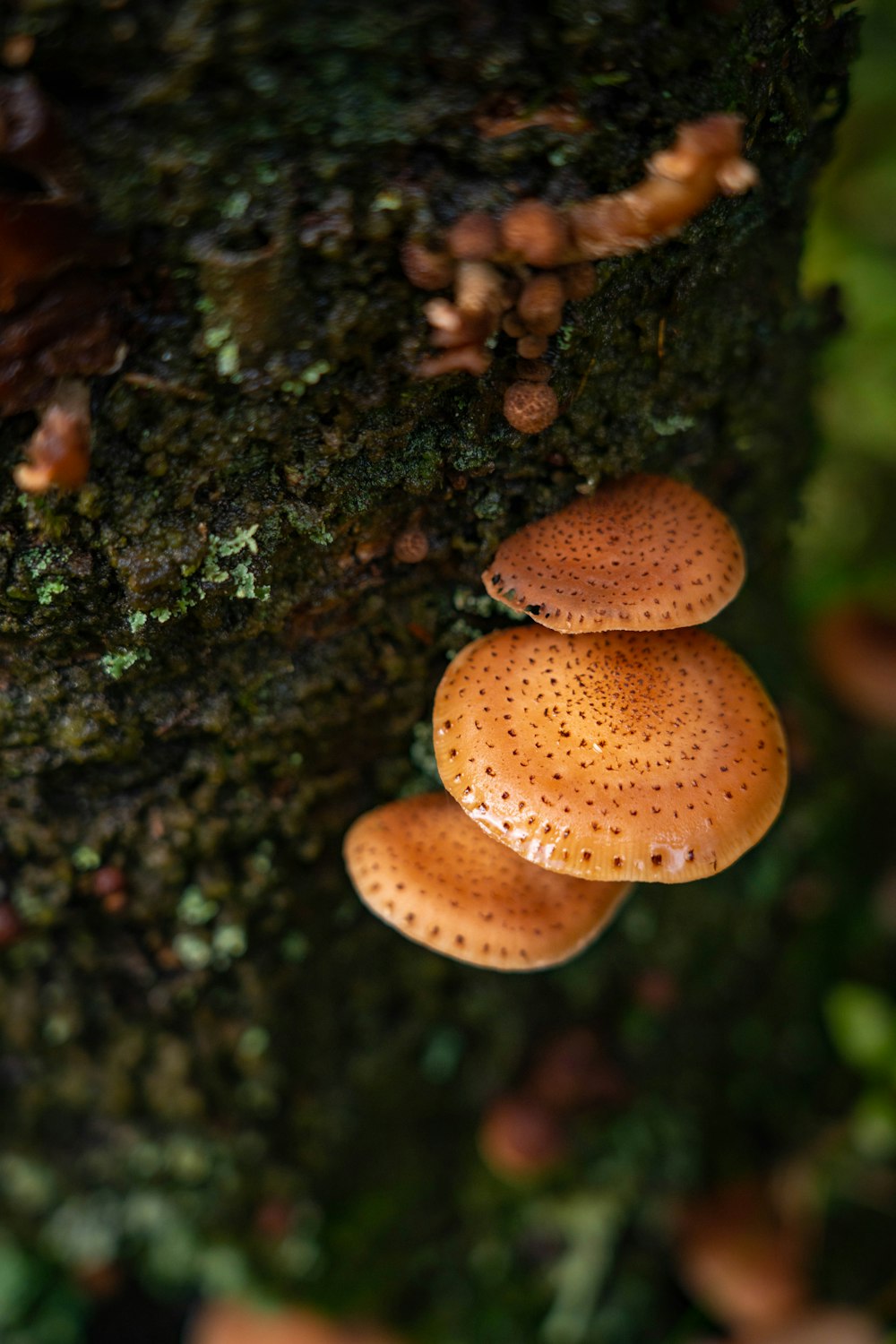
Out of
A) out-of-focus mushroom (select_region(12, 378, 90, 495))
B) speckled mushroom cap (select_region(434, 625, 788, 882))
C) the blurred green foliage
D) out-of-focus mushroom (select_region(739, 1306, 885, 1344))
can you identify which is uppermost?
out-of-focus mushroom (select_region(12, 378, 90, 495))

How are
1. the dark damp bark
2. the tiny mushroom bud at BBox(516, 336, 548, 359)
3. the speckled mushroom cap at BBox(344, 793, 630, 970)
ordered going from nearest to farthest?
the dark damp bark → the tiny mushroom bud at BBox(516, 336, 548, 359) → the speckled mushroom cap at BBox(344, 793, 630, 970)

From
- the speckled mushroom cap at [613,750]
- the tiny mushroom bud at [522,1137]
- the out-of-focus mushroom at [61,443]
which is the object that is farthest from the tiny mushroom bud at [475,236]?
the tiny mushroom bud at [522,1137]

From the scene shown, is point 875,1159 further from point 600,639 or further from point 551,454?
point 551,454

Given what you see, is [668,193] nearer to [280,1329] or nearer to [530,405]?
[530,405]

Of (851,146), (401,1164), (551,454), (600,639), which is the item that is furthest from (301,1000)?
(851,146)

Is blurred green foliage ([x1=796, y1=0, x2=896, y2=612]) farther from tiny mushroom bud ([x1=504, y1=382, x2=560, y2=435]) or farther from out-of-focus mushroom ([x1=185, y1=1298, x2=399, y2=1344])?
out-of-focus mushroom ([x1=185, y1=1298, x2=399, y2=1344])

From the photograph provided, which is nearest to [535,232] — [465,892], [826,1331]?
[465,892]

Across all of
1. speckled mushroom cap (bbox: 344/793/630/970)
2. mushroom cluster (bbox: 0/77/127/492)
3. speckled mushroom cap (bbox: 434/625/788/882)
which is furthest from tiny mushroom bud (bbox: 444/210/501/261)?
speckled mushroom cap (bbox: 344/793/630/970)
